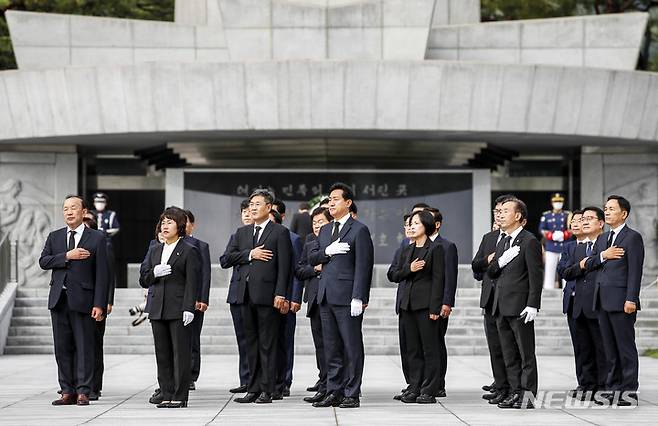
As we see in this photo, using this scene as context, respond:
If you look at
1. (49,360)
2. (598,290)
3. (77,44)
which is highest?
(77,44)

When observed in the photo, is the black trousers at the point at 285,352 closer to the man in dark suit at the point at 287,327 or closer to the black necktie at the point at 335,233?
the man in dark suit at the point at 287,327

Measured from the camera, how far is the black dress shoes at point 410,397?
1214 cm

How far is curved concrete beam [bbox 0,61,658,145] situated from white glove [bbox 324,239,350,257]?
46.6 ft

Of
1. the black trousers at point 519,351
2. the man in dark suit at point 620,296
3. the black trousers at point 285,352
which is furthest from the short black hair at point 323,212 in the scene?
the man in dark suit at point 620,296

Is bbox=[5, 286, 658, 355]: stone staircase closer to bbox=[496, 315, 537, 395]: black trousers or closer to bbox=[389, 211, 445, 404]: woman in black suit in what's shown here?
bbox=[389, 211, 445, 404]: woman in black suit

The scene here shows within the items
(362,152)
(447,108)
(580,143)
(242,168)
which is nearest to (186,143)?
(242,168)

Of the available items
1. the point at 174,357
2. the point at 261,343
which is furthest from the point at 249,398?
the point at 174,357

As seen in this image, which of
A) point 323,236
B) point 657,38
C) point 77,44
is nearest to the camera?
point 323,236

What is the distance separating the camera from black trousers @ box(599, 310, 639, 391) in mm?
12000

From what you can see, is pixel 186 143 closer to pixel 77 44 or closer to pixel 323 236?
pixel 77 44

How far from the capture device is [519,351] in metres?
11.9

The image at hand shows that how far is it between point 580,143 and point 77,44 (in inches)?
460

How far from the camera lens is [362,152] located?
98.3 feet

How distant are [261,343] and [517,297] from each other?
8.21ft
